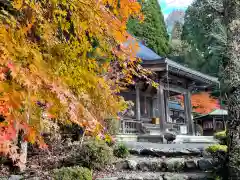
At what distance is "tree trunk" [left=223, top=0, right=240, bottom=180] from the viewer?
6.59 meters

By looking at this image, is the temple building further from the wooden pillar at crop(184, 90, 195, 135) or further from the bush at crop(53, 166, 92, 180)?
the bush at crop(53, 166, 92, 180)

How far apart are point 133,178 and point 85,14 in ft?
16.2

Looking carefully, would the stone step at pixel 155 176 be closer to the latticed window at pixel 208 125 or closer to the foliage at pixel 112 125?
the foliage at pixel 112 125

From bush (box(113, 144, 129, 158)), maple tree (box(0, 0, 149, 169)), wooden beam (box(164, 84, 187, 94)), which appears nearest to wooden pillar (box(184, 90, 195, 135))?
wooden beam (box(164, 84, 187, 94))

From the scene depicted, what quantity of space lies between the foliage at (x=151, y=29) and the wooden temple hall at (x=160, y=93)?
7.66 m

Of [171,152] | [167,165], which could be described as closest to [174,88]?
[171,152]

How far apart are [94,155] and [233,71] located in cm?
433

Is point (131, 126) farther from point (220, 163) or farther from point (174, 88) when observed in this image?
point (220, 163)

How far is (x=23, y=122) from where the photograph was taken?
2.42 m

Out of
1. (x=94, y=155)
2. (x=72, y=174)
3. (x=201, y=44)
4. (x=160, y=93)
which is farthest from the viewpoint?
(x=201, y=44)

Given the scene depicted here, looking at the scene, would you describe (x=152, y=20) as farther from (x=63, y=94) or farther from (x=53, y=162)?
(x=63, y=94)

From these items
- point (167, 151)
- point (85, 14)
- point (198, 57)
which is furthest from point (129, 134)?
point (198, 57)

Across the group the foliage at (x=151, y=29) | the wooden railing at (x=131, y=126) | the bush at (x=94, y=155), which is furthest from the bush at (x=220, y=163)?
the foliage at (x=151, y=29)

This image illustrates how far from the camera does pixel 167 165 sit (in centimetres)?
789
